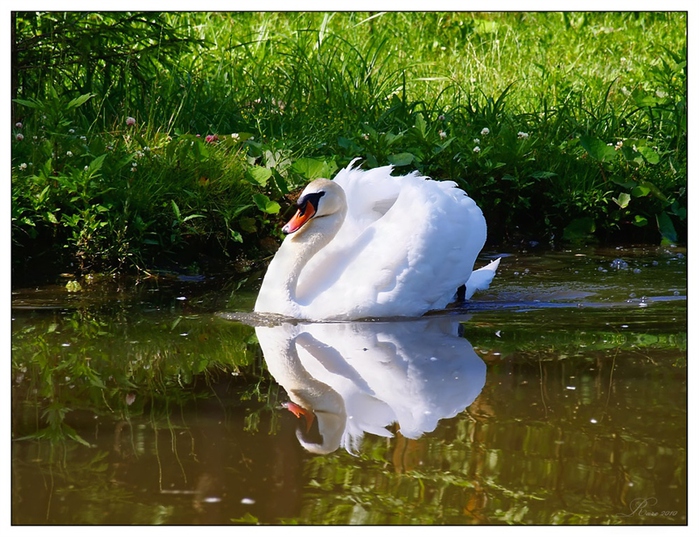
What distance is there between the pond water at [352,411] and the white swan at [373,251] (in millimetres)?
123

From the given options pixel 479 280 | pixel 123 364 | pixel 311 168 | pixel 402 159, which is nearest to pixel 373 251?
pixel 479 280

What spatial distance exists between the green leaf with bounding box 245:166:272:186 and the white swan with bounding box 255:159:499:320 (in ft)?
3.94

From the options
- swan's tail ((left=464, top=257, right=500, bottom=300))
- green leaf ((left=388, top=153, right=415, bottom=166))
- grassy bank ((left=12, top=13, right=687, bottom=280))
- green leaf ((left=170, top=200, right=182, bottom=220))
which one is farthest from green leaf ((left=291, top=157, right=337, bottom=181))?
swan's tail ((left=464, top=257, right=500, bottom=300))

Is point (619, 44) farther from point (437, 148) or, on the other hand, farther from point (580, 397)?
point (580, 397)

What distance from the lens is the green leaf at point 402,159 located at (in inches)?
276

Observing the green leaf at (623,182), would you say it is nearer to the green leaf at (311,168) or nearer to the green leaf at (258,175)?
the green leaf at (311,168)

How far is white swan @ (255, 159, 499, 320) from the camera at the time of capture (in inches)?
203

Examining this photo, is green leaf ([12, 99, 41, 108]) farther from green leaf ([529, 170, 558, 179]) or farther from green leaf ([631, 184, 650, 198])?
green leaf ([631, 184, 650, 198])

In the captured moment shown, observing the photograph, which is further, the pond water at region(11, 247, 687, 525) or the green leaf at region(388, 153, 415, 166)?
the green leaf at region(388, 153, 415, 166)

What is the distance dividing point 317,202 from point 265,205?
127cm

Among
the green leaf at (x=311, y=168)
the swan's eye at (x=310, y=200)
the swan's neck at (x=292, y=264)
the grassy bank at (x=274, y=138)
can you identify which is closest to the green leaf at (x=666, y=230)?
the grassy bank at (x=274, y=138)

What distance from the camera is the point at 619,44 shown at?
1034 cm

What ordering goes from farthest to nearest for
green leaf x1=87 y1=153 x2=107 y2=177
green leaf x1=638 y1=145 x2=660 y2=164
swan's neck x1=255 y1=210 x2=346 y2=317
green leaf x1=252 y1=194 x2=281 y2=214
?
1. green leaf x1=638 y1=145 x2=660 y2=164
2. green leaf x1=252 y1=194 x2=281 y2=214
3. green leaf x1=87 y1=153 x2=107 y2=177
4. swan's neck x1=255 y1=210 x2=346 y2=317

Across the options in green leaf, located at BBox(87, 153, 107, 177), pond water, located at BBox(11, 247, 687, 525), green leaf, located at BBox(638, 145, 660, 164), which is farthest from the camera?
green leaf, located at BBox(638, 145, 660, 164)
